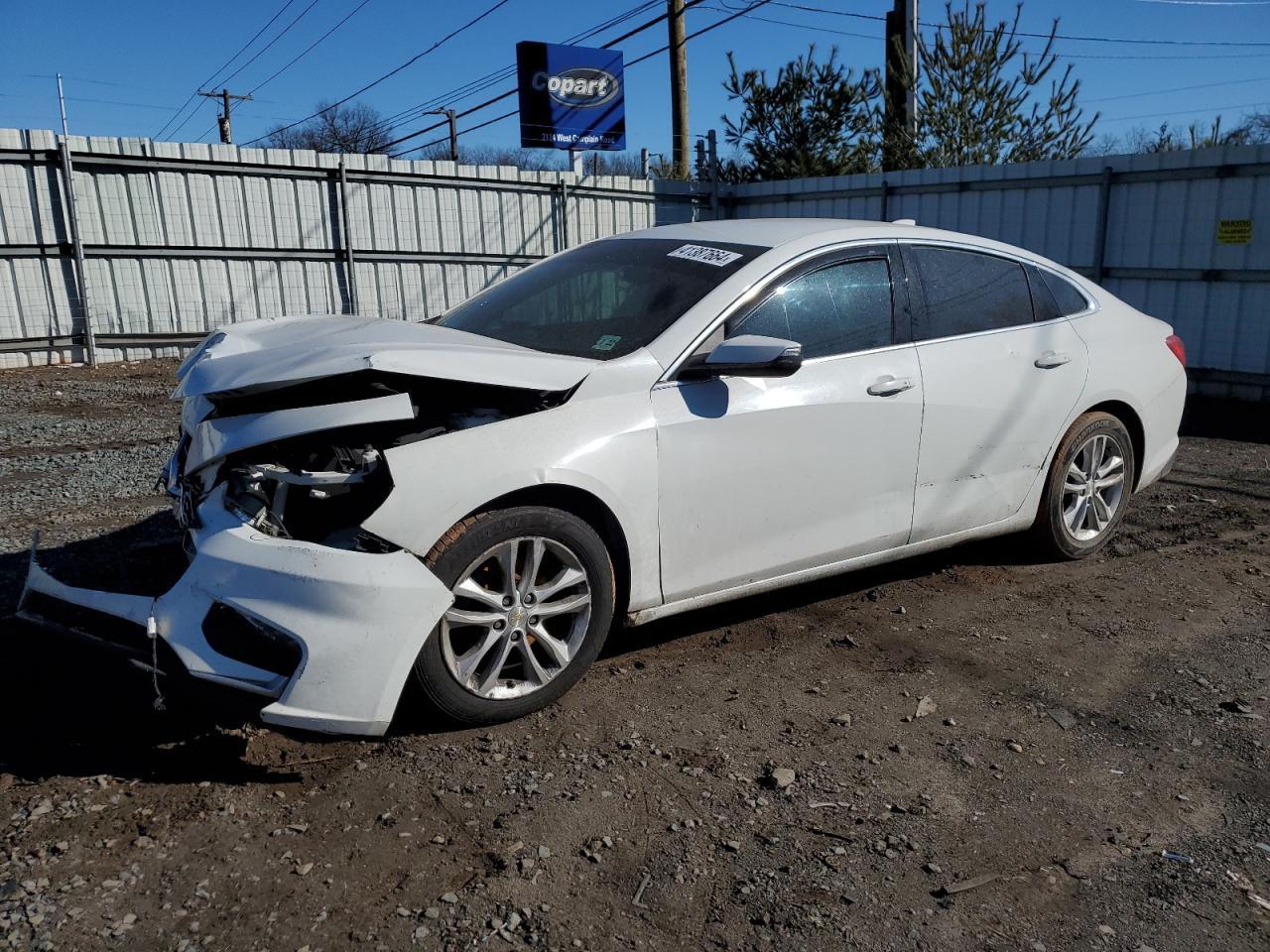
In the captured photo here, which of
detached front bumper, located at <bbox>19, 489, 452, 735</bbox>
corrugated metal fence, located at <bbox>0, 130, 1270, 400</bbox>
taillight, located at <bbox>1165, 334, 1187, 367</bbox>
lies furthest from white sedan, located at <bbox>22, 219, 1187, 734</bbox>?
corrugated metal fence, located at <bbox>0, 130, 1270, 400</bbox>

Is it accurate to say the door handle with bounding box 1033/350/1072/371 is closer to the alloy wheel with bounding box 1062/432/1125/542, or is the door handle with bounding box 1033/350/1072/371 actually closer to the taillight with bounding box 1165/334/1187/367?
the alloy wheel with bounding box 1062/432/1125/542

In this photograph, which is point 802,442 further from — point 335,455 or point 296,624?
point 296,624

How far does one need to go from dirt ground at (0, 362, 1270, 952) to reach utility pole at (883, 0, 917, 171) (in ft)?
45.8

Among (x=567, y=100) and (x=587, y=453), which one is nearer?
(x=587, y=453)

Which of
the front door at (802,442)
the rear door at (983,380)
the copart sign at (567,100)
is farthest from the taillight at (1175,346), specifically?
the copart sign at (567,100)

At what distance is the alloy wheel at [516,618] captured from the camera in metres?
3.16

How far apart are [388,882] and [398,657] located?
64cm

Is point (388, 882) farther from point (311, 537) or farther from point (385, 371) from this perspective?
point (385, 371)

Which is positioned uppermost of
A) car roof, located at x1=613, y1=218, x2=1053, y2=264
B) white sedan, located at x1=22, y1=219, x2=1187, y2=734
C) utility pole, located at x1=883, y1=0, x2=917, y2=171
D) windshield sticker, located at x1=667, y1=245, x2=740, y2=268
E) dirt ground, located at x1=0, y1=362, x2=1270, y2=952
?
utility pole, located at x1=883, y1=0, x2=917, y2=171

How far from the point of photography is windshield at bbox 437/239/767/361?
3.80m

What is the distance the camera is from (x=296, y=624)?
2797mm

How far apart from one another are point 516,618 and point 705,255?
1751 millimetres

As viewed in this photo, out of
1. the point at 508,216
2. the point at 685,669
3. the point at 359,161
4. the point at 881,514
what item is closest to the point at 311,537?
the point at 685,669

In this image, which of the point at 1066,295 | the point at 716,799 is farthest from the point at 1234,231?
the point at 716,799
